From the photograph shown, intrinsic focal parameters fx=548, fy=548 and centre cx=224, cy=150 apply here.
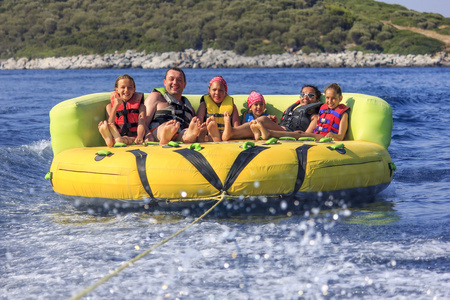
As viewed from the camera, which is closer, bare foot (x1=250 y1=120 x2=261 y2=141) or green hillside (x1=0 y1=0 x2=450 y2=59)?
bare foot (x1=250 y1=120 x2=261 y2=141)

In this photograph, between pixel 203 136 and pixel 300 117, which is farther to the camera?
pixel 300 117

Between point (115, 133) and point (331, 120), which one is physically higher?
point (331, 120)

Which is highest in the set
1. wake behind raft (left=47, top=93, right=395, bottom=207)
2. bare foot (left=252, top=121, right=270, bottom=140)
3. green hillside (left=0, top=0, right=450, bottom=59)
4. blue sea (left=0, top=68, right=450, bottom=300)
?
green hillside (left=0, top=0, right=450, bottom=59)

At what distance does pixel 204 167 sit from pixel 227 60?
49.5 metres

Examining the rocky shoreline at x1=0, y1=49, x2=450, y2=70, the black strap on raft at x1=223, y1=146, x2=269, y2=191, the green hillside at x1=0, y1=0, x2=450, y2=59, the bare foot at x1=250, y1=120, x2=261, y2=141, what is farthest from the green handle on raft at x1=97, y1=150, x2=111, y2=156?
the green hillside at x1=0, y1=0, x2=450, y2=59

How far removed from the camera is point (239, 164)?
147 inches

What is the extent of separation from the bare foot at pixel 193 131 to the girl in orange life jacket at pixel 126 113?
0.44 metres

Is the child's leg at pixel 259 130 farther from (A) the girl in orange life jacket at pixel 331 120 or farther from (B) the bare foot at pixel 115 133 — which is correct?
(B) the bare foot at pixel 115 133

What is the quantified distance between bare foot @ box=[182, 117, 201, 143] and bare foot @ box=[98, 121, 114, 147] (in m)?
0.60

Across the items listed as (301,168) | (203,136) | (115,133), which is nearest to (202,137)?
(203,136)

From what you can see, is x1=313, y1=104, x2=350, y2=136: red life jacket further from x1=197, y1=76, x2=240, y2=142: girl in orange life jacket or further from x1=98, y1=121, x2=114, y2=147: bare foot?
x1=98, y1=121, x2=114, y2=147: bare foot

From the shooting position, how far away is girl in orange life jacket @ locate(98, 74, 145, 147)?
4.50 m

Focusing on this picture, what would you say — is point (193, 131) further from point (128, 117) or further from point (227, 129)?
point (128, 117)

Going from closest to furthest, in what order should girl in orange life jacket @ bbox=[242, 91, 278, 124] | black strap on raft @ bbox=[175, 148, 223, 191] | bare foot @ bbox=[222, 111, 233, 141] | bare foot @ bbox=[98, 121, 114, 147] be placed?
1. black strap on raft @ bbox=[175, 148, 223, 191]
2. bare foot @ bbox=[98, 121, 114, 147]
3. bare foot @ bbox=[222, 111, 233, 141]
4. girl in orange life jacket @ bbox=[242, 91, 278, 124]
